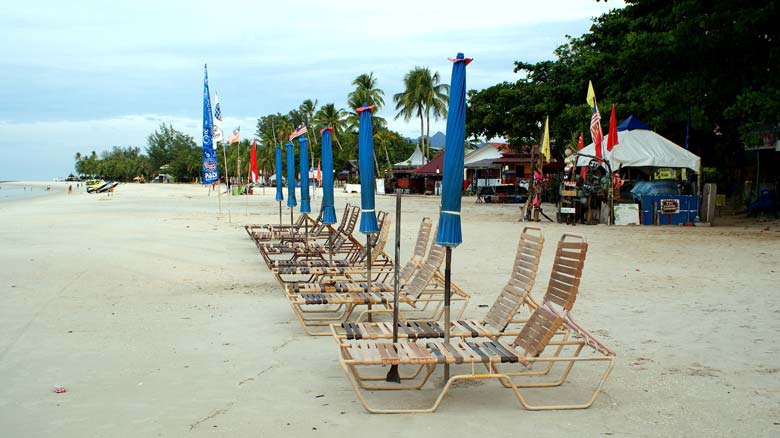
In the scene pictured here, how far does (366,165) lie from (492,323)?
5.95 ft

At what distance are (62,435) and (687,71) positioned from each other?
1951 centimetres

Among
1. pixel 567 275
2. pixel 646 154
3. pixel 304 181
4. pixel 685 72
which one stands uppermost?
pixel 685 72

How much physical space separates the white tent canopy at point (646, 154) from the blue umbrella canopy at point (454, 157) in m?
15.4

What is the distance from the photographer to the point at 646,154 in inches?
772

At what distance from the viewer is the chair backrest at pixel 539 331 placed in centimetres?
462

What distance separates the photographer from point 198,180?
397 feet

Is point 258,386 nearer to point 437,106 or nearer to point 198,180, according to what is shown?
point 437,106

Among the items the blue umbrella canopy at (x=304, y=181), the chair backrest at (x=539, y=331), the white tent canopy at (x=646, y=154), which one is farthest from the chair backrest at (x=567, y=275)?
the white tent canopy at (x=646, y=154)

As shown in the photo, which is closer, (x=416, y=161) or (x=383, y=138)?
(x=416, y=161)

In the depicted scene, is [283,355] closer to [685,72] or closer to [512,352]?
[512,352]

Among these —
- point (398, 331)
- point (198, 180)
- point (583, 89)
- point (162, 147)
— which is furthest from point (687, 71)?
point (162, 147)

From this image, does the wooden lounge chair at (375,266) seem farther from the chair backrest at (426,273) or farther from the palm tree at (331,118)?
the palm tree at (331,118)

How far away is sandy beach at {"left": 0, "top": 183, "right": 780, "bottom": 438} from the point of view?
427 centimetres

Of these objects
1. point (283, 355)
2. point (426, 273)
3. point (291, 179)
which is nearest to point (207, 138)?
point (291, 179)
